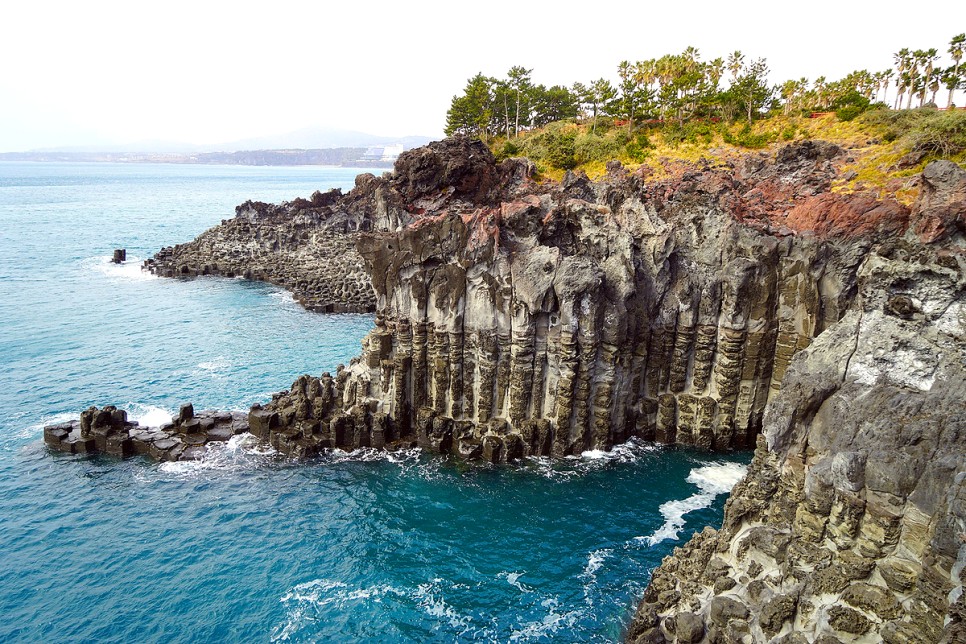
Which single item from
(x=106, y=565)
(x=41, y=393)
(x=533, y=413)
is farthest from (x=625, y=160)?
(x=106, y=565)

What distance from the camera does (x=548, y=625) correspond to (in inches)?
802

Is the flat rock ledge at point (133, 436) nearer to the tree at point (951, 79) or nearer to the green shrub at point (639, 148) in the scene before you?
the green shrub at point (639, 148)

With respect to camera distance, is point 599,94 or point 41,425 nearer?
point 41,425

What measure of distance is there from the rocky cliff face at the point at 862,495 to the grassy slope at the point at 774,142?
40259mm

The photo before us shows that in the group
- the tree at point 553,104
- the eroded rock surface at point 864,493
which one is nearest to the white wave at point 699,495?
the eroded rock surface at point 864,493

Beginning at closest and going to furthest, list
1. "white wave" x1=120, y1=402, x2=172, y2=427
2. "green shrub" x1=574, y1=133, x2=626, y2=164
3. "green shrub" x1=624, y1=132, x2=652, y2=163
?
"white wave" x1=120, y1=402, x2=172, y2=427 < "green shrub" x1=624, y1=132, x2=652, y2=163 < "green shrub" x1=574, y1=133, x2=626, y2=164

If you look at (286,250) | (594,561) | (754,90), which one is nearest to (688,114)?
(754,90)

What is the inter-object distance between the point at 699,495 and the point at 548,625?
1123 centimetres

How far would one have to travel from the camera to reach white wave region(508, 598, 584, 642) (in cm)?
1997

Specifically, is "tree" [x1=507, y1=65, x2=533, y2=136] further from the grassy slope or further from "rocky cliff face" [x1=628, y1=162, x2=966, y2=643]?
"rocky cliff face" [x1=628, y1=162, x2=966, y2=643]

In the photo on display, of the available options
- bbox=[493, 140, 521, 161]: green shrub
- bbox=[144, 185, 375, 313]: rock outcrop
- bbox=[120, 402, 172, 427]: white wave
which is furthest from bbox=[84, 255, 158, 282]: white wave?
bbox=[493, 140, 521, 161]: green shrub

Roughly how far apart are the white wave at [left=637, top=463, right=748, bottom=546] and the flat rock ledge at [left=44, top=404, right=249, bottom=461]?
2339 cm

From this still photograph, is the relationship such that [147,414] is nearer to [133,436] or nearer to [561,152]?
[133,436]

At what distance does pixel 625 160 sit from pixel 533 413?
6425cm
